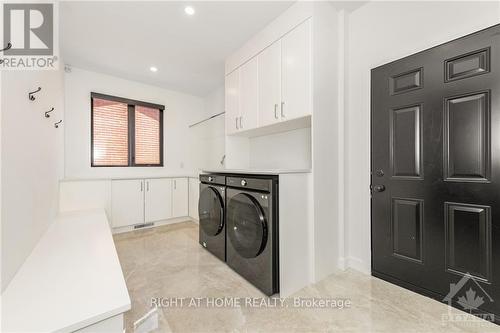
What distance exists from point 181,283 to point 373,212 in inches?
74.5

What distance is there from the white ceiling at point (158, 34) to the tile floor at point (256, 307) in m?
2.59

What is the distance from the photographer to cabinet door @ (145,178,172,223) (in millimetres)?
3670

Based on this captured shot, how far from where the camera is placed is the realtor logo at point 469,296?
1438 mm

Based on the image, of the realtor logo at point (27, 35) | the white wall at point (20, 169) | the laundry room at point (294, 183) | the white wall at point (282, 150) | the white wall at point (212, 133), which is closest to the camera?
the white wall at point (20, 169)

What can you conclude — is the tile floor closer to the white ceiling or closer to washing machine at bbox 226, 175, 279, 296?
washing machine at bbox 226, 175, 279, 296

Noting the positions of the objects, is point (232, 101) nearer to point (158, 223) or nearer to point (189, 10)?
point (189, 10)

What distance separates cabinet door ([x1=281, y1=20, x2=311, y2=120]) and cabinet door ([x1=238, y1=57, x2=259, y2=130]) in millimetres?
434

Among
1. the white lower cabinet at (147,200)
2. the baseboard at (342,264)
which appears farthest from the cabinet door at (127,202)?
the baseboard at (342,264)

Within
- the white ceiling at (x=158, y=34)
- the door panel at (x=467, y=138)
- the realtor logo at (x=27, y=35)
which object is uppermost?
the white ceiling at (x=158, y=34)

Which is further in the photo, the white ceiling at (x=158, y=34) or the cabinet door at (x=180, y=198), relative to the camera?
the cabinet door at (x=180, y=198)

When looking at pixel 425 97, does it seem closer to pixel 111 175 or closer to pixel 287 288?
pixel 287 288

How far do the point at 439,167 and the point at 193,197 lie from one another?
348 cm

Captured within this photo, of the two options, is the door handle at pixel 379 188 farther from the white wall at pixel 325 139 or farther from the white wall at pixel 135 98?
the white wall at pixel 135 98

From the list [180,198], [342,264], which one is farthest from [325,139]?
[180,198]
